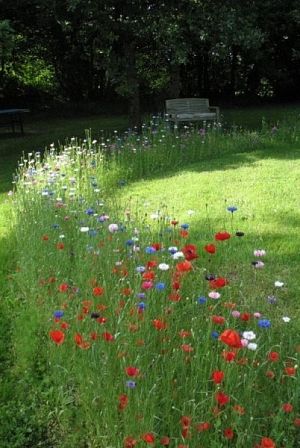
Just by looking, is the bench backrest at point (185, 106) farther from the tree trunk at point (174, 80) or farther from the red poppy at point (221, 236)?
the red poppy at point (221, 236)

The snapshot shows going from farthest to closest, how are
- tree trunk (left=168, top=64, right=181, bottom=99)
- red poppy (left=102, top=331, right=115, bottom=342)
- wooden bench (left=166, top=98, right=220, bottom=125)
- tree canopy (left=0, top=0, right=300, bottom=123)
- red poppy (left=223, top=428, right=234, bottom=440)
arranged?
1. tree trunk (left=168, top=64, right=181, bottom=99)
2. wooden bench (left=166, top=98, right=220, bottom=125)
3. tree canopy (left=0, top=0, right=300, bottom=123)
4. red poppy (left=102, top=331, right=115, bottom=342)
5. red poppy (left=223, top=428, right=234, bottom=440)

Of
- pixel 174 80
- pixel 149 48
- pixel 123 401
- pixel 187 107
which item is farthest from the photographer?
pixel 174 80

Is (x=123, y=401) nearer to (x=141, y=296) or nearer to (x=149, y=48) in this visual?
(x=141, y=296)

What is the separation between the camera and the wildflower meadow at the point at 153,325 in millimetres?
2217

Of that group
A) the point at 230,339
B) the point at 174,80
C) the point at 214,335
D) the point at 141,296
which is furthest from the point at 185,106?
the point at 230,339

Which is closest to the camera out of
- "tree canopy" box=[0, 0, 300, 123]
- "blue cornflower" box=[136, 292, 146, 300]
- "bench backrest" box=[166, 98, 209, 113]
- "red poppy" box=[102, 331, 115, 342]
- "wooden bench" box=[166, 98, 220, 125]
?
"red poppy" box=[102, 331, 115, 342]

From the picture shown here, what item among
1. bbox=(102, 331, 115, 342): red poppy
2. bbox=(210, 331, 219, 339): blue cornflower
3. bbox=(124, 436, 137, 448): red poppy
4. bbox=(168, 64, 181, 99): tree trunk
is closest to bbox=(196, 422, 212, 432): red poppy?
bbox=(124, 436, 137, 448): red poppy

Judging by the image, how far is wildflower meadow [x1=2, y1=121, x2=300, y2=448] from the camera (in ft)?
7.27

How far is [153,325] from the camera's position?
2.65 meters

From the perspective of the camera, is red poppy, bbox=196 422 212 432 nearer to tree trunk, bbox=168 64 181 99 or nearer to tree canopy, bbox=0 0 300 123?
tree canopy, bbox=0 0 300 123

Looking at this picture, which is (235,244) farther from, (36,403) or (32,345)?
(36,403)

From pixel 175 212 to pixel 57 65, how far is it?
15998mm

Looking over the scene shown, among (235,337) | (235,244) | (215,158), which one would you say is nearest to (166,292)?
(235,337)

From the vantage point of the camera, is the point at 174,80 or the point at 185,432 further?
the point at 174,80
